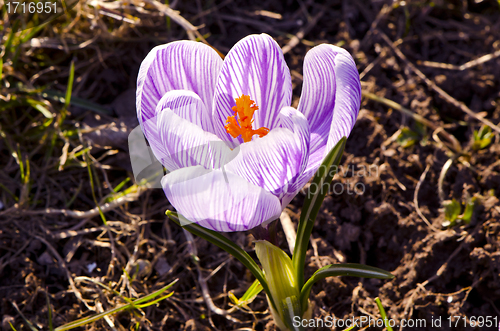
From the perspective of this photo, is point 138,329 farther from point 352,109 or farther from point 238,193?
point 352,109

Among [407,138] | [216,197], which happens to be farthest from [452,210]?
[216,197]

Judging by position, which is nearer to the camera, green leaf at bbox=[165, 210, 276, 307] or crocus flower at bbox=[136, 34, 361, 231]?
crocus flower at bbox=[136, 34, 361, 231]

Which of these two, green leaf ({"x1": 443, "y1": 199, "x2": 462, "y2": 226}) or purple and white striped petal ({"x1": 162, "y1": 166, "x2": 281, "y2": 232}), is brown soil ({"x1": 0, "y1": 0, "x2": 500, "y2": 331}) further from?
purple and white striped petal ({"x1": 162, "y1": 166, "x2": 281, "y2": 232})

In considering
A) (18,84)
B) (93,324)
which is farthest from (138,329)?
(18,84)

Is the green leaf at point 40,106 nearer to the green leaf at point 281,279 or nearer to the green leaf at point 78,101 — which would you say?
the green leaf at point 78,101

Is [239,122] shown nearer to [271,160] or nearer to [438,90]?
[271,160]

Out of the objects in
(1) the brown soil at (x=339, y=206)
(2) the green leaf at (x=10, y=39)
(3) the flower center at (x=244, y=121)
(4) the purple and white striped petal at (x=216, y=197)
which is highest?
(2) the green leaf at (x=10, y=39)

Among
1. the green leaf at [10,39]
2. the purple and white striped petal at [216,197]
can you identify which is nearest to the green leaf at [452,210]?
the purple and white striped petal at [216,197]

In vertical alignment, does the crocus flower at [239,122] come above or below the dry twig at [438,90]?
above

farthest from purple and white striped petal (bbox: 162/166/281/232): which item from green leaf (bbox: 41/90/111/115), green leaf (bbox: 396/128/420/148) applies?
green leaf (bbox: 41/90/111/115)
